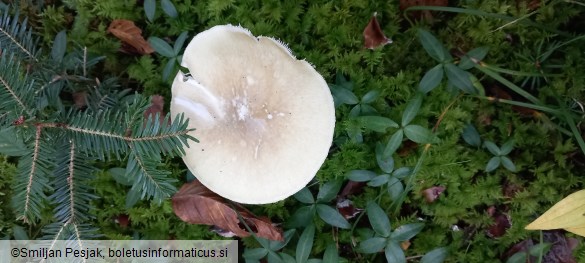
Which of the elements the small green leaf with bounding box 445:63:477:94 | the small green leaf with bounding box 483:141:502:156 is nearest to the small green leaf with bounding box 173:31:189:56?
the small green leaf with bounding box 445:63:477:94

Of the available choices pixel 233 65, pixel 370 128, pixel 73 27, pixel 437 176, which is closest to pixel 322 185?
pixel 370 128

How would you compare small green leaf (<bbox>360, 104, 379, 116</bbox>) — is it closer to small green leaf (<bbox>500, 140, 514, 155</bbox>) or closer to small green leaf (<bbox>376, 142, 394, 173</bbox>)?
small green leaf (<bbox>376, 142, 394, 173</bbox>)

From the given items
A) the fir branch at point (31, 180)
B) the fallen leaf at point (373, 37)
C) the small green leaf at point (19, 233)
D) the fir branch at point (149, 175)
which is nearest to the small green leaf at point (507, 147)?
the fallen leaf at point (373, 37)

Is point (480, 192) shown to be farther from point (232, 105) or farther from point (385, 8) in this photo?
point (232, 105)

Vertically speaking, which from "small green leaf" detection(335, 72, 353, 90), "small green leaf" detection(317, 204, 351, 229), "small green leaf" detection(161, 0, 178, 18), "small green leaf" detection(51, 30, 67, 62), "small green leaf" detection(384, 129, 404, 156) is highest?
"small green leaf" detection(161, 0, 178, 18)

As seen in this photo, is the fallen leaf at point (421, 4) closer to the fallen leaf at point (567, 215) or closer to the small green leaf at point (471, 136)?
the small green leaf at point (471, 136)

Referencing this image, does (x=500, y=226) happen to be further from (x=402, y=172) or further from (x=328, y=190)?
(x=328, y=190)
